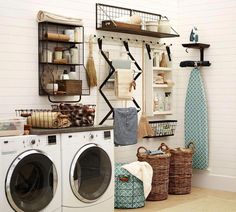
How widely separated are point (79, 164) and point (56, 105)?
0.85 metres

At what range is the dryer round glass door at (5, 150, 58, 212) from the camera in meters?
4.14

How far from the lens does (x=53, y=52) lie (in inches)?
209

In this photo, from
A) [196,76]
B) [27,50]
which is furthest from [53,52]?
[196,76]

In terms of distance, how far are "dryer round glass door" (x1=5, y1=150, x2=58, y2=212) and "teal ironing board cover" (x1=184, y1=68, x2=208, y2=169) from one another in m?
2.73

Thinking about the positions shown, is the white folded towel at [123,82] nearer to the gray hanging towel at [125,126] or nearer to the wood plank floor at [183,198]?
the gray hanging towel at [125,126]

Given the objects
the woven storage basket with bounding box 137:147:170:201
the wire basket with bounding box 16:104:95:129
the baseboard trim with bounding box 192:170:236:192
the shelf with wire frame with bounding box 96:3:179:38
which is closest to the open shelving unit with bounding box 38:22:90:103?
the wire basket with bounding box 16:104:95:129

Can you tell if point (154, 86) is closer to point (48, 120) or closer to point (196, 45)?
point (196, 45)

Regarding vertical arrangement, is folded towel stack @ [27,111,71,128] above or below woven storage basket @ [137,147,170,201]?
above

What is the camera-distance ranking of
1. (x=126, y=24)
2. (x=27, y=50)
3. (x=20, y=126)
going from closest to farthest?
(x=20, y=126), (x=27, y=50), (x=126, y=24)

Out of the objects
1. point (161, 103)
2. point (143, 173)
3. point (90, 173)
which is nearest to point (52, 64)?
point (90, 173)

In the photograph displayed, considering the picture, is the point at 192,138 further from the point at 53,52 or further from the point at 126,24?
the point at 53,52

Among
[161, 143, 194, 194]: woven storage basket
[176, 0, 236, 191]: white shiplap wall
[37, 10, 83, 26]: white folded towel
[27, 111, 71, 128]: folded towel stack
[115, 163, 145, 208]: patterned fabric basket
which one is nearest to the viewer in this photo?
[27, 111, 71, 128]: folded towel stack

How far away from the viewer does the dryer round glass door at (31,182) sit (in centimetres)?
414

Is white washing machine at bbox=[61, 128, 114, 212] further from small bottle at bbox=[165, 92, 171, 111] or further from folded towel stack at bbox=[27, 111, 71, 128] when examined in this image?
small bottle at bbox=[165, 92, 171, 111]
